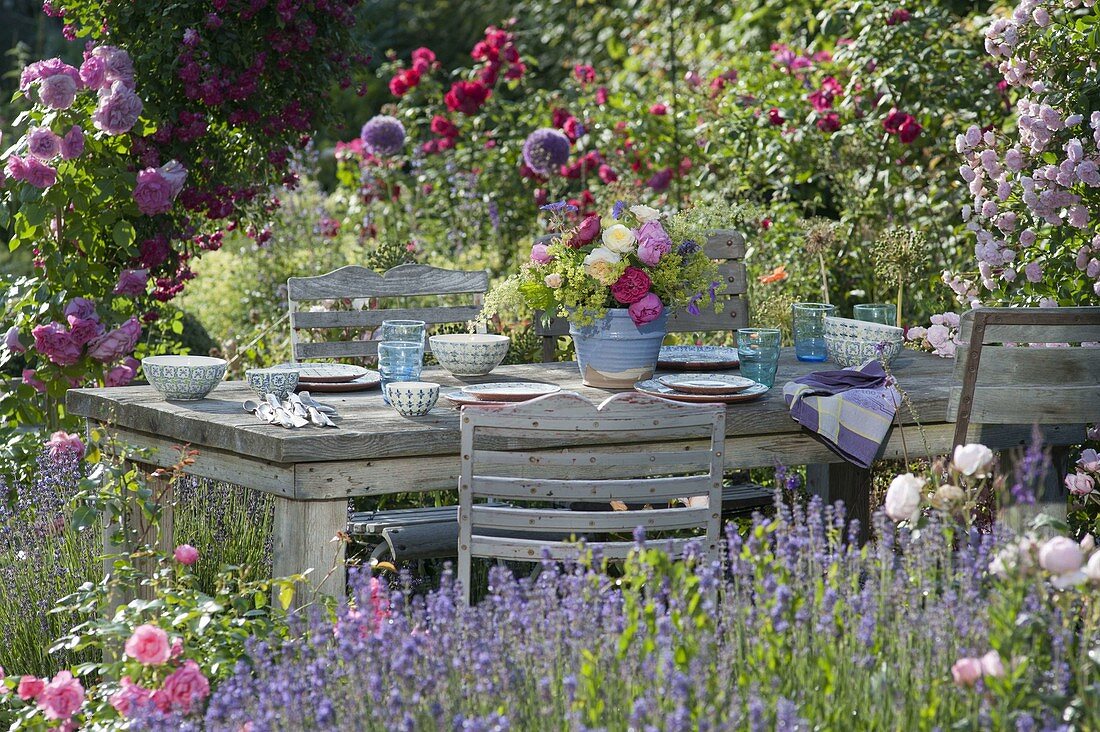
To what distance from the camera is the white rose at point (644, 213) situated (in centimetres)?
334

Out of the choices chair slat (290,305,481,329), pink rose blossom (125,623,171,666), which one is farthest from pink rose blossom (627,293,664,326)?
pink rose blossom (125,623,171,666)

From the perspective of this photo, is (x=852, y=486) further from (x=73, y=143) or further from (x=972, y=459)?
(x=73, y=143)

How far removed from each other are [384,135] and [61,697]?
504 cm

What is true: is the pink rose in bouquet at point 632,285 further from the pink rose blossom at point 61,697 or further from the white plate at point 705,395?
the pink rose blossom at point 61,697

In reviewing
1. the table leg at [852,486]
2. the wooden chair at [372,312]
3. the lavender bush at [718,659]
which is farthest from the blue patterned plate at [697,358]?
the lavender bush at [718,659]

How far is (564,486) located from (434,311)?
179 centimetres

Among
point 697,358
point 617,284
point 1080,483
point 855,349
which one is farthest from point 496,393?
point 1080,483

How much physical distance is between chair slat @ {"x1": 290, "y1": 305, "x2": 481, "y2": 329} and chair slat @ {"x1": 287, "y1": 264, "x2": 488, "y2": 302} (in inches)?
2.2

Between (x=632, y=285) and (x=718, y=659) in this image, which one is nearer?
(x=718, y=659)

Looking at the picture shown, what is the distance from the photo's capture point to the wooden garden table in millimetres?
2816

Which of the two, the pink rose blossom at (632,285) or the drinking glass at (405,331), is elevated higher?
the pink rose blossom at (632,285)

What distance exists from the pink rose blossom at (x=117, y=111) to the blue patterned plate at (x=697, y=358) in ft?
5.85

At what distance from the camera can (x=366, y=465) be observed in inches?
113

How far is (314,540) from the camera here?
2.82 m
